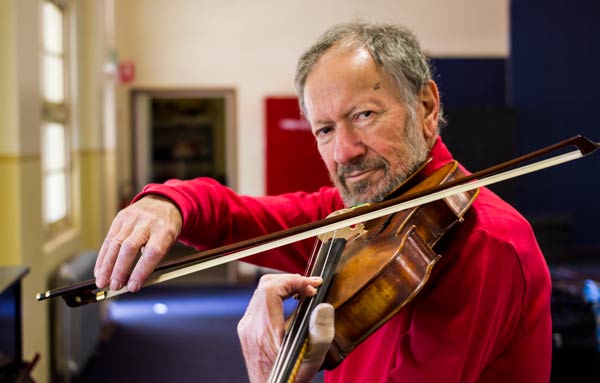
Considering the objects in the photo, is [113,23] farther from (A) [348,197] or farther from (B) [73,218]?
(A) [348,197]

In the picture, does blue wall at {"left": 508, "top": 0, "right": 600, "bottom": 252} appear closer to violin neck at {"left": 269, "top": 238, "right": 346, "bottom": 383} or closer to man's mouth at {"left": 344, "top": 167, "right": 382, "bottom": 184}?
man's mouth at {"left": 344, "top": 167, "right": 382, "bottom": 184}

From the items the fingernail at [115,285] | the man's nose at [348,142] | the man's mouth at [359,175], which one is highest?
the man's nose at [348,142]

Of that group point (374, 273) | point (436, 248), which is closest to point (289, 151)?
point (436, 248)

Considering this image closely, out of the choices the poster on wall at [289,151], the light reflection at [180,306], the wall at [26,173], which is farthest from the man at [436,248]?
the poster on wall at [289,151]

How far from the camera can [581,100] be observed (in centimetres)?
655

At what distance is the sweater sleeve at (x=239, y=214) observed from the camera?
126 centimetres

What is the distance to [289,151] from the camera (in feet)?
21.3

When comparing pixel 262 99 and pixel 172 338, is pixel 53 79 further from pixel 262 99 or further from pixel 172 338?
pixel 262 99

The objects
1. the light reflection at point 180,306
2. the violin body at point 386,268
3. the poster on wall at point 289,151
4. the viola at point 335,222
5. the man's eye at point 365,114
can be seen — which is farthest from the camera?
the poster on wall at point 289,151

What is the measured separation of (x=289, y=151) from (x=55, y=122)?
235 cm

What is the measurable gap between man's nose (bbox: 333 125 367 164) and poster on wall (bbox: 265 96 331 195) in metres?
5.23

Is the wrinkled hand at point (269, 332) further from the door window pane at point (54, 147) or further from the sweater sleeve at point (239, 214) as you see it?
the door window pane at point (54, 147)

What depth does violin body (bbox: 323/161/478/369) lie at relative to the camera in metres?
0.91

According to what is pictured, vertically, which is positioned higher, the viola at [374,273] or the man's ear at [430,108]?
the man's ear at [430,108]
